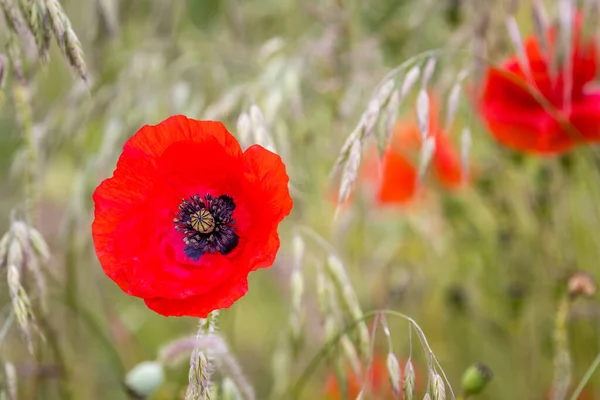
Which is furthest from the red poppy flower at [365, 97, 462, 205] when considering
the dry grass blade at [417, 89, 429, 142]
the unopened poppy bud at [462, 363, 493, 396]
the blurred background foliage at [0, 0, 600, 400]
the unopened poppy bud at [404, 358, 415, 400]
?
the unopened poppy bud at [404, 358, 415, 400]

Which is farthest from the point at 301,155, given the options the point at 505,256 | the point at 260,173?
the point at 260,173

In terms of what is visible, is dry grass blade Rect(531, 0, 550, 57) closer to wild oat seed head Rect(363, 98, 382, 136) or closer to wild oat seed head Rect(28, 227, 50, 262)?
wild oat seed head Rect(363, 98, 382, 136)

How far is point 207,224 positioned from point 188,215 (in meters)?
0.03

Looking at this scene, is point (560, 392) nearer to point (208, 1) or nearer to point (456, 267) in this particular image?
point (456, 267)

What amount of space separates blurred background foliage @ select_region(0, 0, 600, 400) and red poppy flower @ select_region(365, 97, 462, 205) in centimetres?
4

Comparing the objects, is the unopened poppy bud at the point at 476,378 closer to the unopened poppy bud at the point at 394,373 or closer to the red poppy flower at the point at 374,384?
the unopened poppy bud at the point at 394,373

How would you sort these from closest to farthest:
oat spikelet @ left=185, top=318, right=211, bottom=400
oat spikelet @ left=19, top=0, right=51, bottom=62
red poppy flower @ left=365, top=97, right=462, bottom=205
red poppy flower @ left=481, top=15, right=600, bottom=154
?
oat spikelet @ left=185, top=318, right=211, bottom=400 → oat spikelet @ left=19, top=0, right=51, bottom=62 → red poppy flower @ left=481, top=15, right=600, bottom=154 → red poppy flower @ left=365, top=97, right=462, bottom=205

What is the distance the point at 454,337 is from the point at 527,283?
0.18 metres

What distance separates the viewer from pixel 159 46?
47.9 inches

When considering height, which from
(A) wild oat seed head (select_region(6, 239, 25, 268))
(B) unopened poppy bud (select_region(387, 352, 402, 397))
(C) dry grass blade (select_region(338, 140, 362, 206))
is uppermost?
(A) wild oat seed head (select_region(6, 239, 25, 268))

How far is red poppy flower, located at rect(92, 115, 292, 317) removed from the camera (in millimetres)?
635

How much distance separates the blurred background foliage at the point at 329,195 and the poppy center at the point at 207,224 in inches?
7.1

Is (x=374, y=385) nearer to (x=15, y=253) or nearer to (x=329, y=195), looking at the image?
(x=329, y=195)

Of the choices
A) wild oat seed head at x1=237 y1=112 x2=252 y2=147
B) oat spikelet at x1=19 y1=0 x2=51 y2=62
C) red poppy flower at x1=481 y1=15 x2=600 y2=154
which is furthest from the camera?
red poppy flower at x1=481 y1=15 x2=600 y2=154
